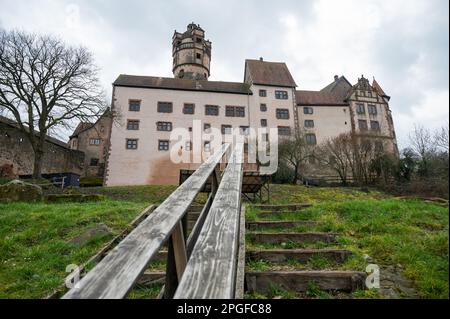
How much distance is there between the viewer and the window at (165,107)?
101 feet

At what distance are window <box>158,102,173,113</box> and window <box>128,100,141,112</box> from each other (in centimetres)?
210

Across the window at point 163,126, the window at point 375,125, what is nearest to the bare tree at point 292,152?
the window at point 163,126

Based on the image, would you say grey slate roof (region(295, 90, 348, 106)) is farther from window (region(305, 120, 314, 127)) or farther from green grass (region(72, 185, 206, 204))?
green grass (region(72, 185, 206, 204))

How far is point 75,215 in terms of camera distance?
6984 mm

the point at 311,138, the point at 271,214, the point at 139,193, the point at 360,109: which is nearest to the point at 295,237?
the point at 271,214

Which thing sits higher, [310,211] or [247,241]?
[310,211]

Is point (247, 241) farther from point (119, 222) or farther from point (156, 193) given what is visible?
point (156, 193)

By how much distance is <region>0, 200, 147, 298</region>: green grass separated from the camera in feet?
12.4

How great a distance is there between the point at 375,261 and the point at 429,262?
0.55 metres

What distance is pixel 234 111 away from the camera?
32.0 meters

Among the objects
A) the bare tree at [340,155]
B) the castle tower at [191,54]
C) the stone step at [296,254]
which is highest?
the castle tower at [191,54]

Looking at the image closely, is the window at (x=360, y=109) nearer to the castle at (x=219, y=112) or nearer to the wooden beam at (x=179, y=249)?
the castle at (x=219, y=112)

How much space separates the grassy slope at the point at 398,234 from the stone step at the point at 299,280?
397mm
